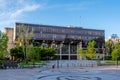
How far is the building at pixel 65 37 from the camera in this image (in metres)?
102

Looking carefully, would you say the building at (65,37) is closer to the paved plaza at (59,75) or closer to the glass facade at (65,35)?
the glass facade at (65,35)

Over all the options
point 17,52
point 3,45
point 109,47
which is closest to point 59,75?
point 3,45

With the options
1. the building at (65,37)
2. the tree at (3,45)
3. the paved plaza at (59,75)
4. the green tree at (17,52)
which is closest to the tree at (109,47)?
the building at (65,37)

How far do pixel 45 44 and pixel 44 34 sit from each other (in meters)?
4.26

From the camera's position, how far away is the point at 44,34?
103125mm

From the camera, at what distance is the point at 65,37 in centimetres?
10756

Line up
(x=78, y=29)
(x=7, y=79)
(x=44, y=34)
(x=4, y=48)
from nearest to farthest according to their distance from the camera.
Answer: (x=7, y=79)
(x=4, y=48)
(x=44, y=34)
(x=78, y=29)

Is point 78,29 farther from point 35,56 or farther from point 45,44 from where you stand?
point 35,56

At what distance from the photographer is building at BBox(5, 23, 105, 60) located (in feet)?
336

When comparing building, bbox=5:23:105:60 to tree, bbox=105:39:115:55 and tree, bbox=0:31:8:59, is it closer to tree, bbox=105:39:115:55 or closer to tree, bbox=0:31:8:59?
tree, bbox=105:39:115:55

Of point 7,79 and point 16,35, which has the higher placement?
point 16,35

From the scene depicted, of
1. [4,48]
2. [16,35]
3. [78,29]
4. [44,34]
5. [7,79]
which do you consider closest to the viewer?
[7,79]

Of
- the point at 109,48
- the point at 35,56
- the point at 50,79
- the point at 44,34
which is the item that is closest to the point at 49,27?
the point at 44,34

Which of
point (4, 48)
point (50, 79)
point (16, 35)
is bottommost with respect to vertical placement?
point (50, 79)
